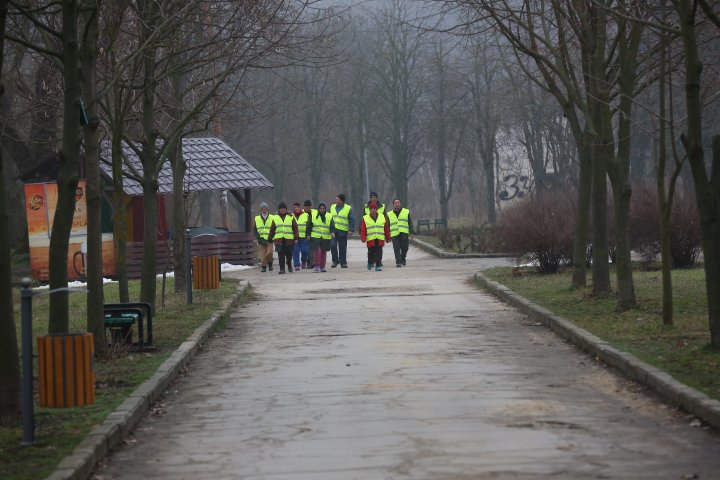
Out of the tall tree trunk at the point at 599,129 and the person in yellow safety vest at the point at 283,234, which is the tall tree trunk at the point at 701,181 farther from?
the person in yellow safety vest at the point at 283,234

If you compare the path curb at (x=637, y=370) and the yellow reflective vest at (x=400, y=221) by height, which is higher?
the yellow reflective vest at (x=400, y=221)

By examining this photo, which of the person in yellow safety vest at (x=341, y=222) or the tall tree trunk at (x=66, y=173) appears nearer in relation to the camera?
the tall tree trunk at (x=66, y=173)

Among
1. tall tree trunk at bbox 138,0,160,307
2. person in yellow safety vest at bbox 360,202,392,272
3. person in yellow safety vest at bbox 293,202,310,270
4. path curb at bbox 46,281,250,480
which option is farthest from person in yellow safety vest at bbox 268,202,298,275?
path curb at bbox 46,281,250,480

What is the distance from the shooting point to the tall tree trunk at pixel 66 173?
1197 centimetres

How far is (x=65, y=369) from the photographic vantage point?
9.70 meters

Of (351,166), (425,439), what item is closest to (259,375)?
(425,439)

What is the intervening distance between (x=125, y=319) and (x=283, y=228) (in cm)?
1842

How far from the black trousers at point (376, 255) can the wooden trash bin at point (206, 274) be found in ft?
29.1

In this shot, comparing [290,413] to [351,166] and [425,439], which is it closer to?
[425,439]

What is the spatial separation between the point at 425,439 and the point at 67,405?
2.70 metres

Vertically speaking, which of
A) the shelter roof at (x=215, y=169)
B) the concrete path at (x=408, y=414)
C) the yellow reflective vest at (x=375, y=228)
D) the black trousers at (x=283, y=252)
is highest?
the shelter roof at (x=215, y=169)

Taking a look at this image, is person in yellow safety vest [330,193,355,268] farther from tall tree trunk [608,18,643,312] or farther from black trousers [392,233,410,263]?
tall tree trunk [608,18,643,312]

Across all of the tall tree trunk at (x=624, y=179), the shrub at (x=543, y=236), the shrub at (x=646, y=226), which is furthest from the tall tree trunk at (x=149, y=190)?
the shrub at (x=646, y=226)

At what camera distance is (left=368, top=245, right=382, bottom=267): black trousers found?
32.8 m
